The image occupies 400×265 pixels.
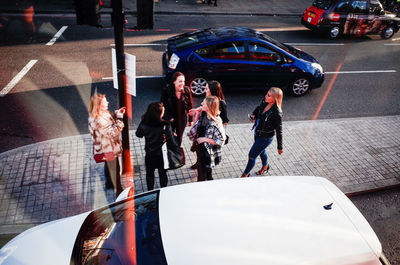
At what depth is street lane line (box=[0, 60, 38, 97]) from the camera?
301 inches

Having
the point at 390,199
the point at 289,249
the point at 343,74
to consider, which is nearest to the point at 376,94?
the point at 343,74

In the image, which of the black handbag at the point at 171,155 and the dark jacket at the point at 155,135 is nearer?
the dark jacket at the point at 155,135

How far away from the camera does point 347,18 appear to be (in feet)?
44.1

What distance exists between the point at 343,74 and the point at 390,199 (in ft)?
18.7

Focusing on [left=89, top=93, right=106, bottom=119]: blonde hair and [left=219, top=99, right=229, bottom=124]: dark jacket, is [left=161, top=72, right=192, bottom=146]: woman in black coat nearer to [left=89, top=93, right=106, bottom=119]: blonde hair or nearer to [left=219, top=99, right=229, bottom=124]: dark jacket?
[left=219, top=99, right=229, bottom=124]: dark jacket

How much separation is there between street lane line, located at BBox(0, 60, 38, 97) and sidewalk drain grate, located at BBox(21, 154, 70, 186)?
9.73 ft

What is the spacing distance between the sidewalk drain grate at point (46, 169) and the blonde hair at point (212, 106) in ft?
9.24

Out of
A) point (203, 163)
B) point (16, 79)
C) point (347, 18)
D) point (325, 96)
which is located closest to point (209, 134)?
point (203, 163)

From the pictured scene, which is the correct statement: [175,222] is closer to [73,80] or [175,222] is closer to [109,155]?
[109,155]

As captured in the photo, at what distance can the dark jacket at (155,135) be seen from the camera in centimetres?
438

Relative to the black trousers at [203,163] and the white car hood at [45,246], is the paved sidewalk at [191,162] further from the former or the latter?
the white car hood at [45,246]

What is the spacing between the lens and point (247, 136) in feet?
22.5

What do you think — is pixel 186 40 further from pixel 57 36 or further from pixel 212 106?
pixel 57 36

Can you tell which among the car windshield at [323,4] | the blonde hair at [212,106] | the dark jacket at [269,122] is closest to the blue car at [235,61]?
the dark jacket at [269,122]
